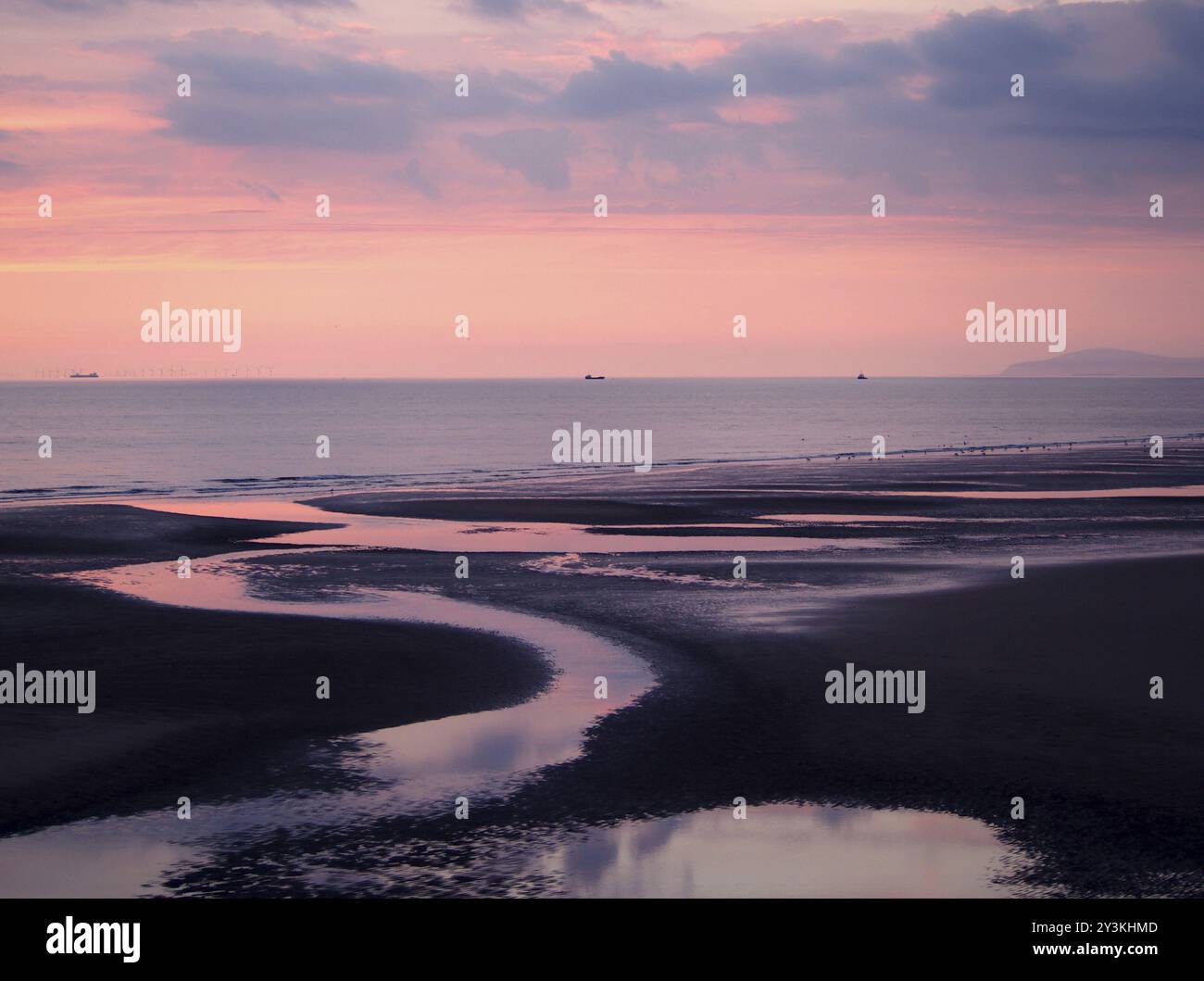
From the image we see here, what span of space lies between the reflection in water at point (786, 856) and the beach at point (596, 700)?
118 millimetres

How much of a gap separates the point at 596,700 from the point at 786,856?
5.91 m

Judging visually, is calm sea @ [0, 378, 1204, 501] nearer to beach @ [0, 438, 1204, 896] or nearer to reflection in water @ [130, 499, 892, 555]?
reflection in water @ [130, 499, 892, 555]

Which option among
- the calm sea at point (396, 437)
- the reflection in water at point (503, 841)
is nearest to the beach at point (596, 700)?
the reflection in water at point (503, 841)

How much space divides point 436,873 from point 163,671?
9.43m

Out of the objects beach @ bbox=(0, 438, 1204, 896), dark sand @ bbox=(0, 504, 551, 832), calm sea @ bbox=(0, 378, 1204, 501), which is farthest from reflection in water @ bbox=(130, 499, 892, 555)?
calm sea @ bbox=(0, 378, 1204, 501)

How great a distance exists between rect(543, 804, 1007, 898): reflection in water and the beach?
12 cm

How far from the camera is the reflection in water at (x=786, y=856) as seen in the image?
36.0ft

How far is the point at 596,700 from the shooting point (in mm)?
17359

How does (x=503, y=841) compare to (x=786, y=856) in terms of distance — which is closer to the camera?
(x=786, y=856)

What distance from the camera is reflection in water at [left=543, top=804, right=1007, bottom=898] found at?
36.0 ft

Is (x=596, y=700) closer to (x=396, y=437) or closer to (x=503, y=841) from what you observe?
(x=503, y=841)

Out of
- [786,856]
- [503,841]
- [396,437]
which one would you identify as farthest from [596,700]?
[396,437]
